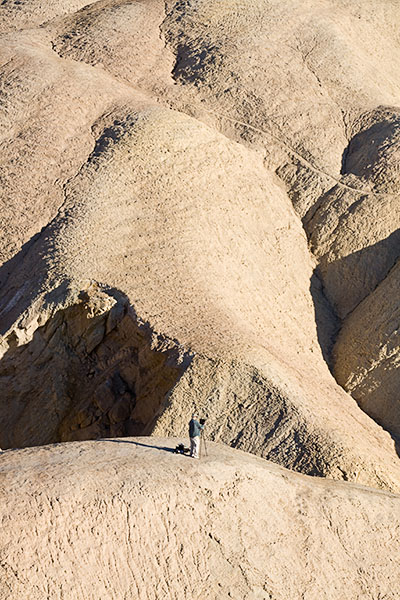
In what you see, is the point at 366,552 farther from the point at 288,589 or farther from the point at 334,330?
the point at 334,330

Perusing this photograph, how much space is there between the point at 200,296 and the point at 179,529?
7.97 m

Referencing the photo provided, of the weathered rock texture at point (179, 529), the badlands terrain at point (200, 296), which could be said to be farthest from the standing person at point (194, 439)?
the badlands terrain at point (200, 296)

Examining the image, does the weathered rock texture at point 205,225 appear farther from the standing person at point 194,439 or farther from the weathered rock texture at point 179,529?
the standing person at point 194,439

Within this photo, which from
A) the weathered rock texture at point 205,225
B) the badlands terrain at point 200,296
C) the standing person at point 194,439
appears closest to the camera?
the badlands terrain at point 200,296

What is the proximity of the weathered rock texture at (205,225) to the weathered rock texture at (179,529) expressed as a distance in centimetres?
277

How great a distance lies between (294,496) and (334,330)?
9.61 meters

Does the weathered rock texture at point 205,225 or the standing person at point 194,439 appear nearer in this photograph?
the standing person at point 194,439

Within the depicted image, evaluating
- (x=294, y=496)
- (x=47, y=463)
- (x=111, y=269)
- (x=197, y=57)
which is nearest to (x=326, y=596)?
(x=294, y=496)

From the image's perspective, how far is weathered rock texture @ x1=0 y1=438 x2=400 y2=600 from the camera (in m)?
13.9

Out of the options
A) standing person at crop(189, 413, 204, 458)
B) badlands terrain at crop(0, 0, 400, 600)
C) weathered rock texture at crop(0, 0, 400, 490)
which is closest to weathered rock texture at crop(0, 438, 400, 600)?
badlands terrain at crop(0, 0, 400, 600)

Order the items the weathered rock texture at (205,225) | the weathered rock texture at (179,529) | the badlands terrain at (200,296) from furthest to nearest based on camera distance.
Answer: the weathered rock texture at (205,225)
the badlands terrain at (200,296)
the weathered rock texture at (179,529)

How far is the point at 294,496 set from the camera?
16234 mm

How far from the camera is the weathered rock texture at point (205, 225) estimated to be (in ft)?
68.1

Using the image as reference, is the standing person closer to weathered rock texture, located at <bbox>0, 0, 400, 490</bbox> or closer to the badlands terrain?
the badlands terrain
